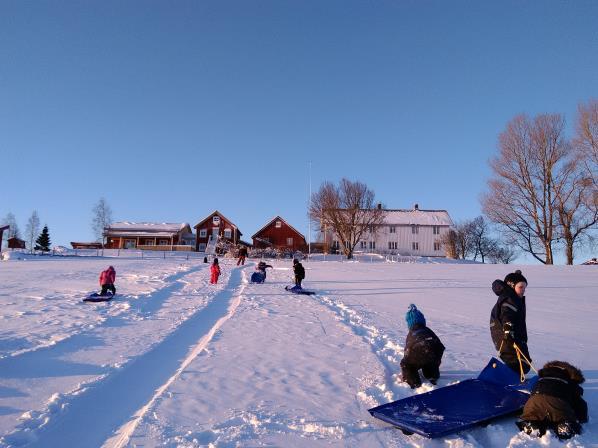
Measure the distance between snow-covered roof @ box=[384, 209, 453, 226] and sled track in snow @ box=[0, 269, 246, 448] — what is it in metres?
Result: 66.9

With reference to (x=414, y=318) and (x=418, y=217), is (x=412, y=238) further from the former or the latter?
(x=414, y=318)

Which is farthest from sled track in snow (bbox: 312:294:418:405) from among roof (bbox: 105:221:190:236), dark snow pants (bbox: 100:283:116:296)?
roof (bbox: 105:221:190:236)

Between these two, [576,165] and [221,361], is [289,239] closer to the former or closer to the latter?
[576,165]

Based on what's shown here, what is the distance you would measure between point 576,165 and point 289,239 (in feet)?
134

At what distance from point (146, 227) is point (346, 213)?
32757 millimetres

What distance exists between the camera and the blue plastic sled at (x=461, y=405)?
13.8 ft

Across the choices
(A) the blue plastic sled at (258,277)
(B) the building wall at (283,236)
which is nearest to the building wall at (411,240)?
(B) the building wall at (283,236)

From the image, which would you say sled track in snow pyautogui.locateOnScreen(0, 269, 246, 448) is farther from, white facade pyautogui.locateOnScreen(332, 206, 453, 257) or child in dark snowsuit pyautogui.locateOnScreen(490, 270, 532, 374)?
white facade pyautogui.locateOnScreen(332, 206, 453, 257)

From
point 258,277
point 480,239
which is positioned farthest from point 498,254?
point 258,277

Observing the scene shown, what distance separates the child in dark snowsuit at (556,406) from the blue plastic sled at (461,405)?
0.96 feet

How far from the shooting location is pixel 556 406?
4.16 m

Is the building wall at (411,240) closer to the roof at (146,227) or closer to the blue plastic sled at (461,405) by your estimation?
the roof at (146,227)

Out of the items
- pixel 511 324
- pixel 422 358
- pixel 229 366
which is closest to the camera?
pixel 422 358

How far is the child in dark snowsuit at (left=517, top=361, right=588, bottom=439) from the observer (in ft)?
13.5
